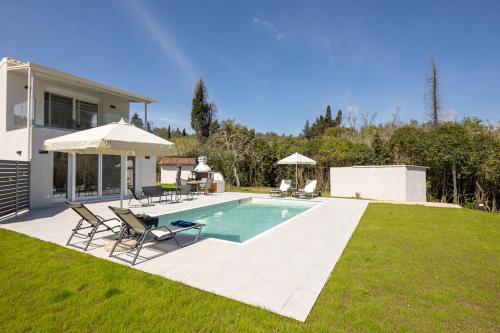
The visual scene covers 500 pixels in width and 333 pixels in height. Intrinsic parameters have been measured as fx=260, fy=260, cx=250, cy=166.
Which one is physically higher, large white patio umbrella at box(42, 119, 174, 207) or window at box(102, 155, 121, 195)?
large white patio umbrella at box(42, 119, 174, 207)

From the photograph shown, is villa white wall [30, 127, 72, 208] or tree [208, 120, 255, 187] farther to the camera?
tree [208, 120, 255, 187]

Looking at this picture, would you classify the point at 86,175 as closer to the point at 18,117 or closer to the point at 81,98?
the point at 18,117

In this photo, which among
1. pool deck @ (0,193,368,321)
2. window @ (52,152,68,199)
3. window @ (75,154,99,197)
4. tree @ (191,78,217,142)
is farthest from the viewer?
tree @ (191,78,217,142)

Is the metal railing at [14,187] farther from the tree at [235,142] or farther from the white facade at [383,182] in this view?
the white facade at [383,182]

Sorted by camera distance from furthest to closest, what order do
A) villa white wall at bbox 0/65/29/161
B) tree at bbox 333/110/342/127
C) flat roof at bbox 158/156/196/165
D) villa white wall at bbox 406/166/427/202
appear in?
tree at bbox 333/110/342/127 < flat roof at bbox 158/156/196/165 < villa white wall at bbox 406/166/427/202 < villa white wall at bbox 0/65/29/161

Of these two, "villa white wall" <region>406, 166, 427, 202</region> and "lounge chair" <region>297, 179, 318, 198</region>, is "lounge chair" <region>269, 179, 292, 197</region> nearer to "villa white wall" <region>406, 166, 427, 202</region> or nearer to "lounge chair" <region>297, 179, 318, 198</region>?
"lounge chair" <region>297, 179, 318, 198</region>

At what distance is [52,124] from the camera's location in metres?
12.2

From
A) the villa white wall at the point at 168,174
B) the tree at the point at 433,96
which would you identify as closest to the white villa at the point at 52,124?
the villa white wall at the point at 168,174

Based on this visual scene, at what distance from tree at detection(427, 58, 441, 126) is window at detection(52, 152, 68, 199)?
32644 mm

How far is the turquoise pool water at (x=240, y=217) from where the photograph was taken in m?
7.98

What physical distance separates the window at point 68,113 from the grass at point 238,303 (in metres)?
8.86

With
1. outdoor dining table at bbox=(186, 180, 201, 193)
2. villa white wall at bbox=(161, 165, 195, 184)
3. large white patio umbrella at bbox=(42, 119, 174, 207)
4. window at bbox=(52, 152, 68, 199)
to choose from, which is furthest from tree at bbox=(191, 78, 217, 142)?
large white patio umbrella at bbox=(42, 119, 174, 207)

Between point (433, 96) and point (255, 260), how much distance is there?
105 ft

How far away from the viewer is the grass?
9.50 ft
